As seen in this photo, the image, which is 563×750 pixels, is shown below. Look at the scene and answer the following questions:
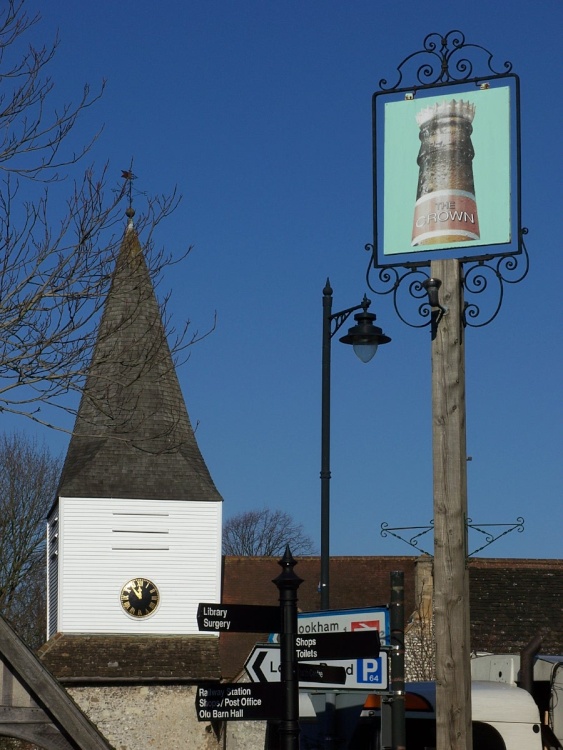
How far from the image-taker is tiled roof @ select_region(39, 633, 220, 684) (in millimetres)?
39094

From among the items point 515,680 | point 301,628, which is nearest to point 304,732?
point 515,680

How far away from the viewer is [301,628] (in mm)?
11695

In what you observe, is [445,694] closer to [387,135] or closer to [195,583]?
[387,135]

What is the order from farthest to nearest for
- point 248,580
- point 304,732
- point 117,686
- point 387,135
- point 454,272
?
point 248,580, point 117,686, point 304,732, point 387,135, point 454,272

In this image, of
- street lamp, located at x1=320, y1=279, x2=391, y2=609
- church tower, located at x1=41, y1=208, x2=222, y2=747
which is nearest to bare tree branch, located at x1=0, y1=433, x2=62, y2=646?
church tower, located at x1=41, y1=208, x2=222, y2=747

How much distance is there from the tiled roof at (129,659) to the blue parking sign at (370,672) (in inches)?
1157

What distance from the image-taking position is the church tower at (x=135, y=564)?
39.5m

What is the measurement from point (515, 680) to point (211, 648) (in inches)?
1029

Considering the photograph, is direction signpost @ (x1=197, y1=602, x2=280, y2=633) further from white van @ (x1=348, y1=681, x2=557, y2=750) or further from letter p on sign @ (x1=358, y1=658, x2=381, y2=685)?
white van @ (x1=348, y1=681, x2=557, y2=750)

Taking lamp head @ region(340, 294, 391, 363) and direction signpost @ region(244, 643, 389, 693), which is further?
lamp head @ region(340, 294, 391, 363)

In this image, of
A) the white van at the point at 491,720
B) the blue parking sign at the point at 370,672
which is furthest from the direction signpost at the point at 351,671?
the white van at the point at 491,720

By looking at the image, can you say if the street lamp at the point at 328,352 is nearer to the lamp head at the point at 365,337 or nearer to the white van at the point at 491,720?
the lamp head at the point at 365,337

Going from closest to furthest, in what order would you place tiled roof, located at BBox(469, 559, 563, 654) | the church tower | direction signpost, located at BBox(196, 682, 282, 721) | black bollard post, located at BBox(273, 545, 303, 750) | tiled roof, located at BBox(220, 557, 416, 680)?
black bollard post, located at BBox(273, 545, 303, 750), direction signpost, located at BBox(196, 682, 282, 721), the church tower, tiled roof, located at BBox(469, 559, 563, 654), tiled roof, located at BBox(220, 557, 416, 680)

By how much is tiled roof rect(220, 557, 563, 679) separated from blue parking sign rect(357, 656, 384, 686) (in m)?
30.0
